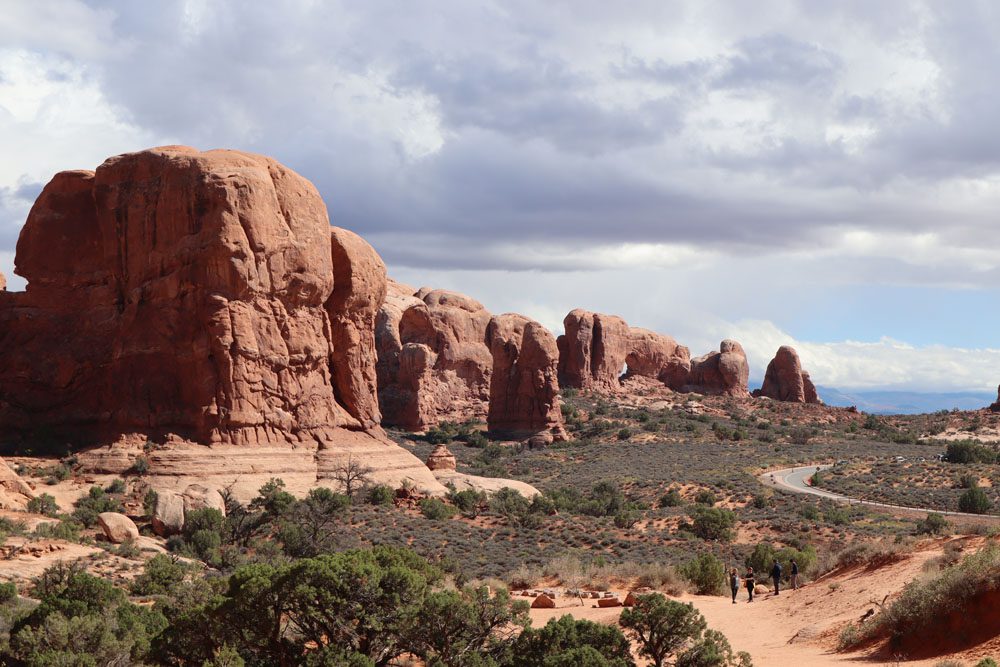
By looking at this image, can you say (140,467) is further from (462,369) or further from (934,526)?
(462,369)

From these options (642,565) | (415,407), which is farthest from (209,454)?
(415,407)

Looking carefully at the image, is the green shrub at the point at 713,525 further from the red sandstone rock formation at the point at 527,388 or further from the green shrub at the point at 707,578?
the red sandstone rock formation at the point at 527,388

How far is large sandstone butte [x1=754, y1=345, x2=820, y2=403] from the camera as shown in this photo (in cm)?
10206

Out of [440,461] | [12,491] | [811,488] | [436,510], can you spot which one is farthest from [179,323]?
[811,488]

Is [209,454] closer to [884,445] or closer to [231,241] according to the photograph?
[231,241]

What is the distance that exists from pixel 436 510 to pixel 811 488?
23112 mm

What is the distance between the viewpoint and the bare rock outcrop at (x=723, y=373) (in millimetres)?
101438

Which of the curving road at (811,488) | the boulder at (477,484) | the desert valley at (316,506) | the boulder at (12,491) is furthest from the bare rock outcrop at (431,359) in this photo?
the boulder at (12,491)

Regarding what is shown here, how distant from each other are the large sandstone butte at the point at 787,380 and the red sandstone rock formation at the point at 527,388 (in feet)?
120

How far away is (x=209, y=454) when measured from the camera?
115 ft

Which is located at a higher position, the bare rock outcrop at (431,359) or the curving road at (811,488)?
the bare rock outcrop at (431,359)

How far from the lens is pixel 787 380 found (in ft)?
336

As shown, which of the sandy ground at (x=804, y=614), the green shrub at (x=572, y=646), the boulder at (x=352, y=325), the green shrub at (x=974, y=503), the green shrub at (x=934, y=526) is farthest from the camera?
the green shrub at (x=974, y=503)

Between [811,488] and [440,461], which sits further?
[811,488]
